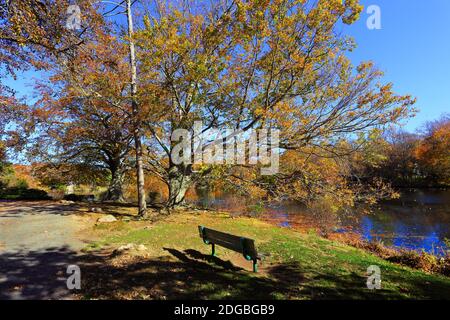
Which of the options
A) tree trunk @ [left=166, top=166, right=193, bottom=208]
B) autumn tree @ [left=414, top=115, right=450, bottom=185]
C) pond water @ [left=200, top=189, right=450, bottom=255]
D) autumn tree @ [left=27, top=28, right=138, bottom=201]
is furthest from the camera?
autumn tree @ [left=414, top=115, right=450, bottom=185]

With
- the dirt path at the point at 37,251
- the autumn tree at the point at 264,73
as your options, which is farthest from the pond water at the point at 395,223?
the dirt path at the point at 37,251

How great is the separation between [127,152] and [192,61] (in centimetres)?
895

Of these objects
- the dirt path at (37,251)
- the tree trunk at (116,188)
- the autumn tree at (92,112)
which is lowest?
the dirt path at (37,251)

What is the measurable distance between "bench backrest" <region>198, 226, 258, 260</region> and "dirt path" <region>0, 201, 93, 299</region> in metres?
3.28

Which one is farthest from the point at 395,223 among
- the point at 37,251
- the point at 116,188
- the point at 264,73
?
the point at 37,251

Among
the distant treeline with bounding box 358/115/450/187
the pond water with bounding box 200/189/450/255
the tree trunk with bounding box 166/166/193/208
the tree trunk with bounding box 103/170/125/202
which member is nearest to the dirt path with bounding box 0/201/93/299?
the tree trunk with bounding box 166/166/193/208

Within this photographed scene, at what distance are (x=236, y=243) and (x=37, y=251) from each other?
202 inches

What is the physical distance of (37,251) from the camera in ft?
23.3

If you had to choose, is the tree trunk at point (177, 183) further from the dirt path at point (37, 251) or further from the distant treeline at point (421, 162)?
the distant treeline at point (421, 162)

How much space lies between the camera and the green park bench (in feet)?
20.3

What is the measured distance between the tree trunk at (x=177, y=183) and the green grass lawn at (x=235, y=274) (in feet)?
16.7

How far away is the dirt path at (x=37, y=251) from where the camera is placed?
15.8 feet

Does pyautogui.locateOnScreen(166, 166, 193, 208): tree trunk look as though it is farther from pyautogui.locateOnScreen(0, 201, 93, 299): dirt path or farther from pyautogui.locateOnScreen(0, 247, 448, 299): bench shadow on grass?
pyautogui.locateOnScreen(0, 247, 448, 299): bench shadow on grass
